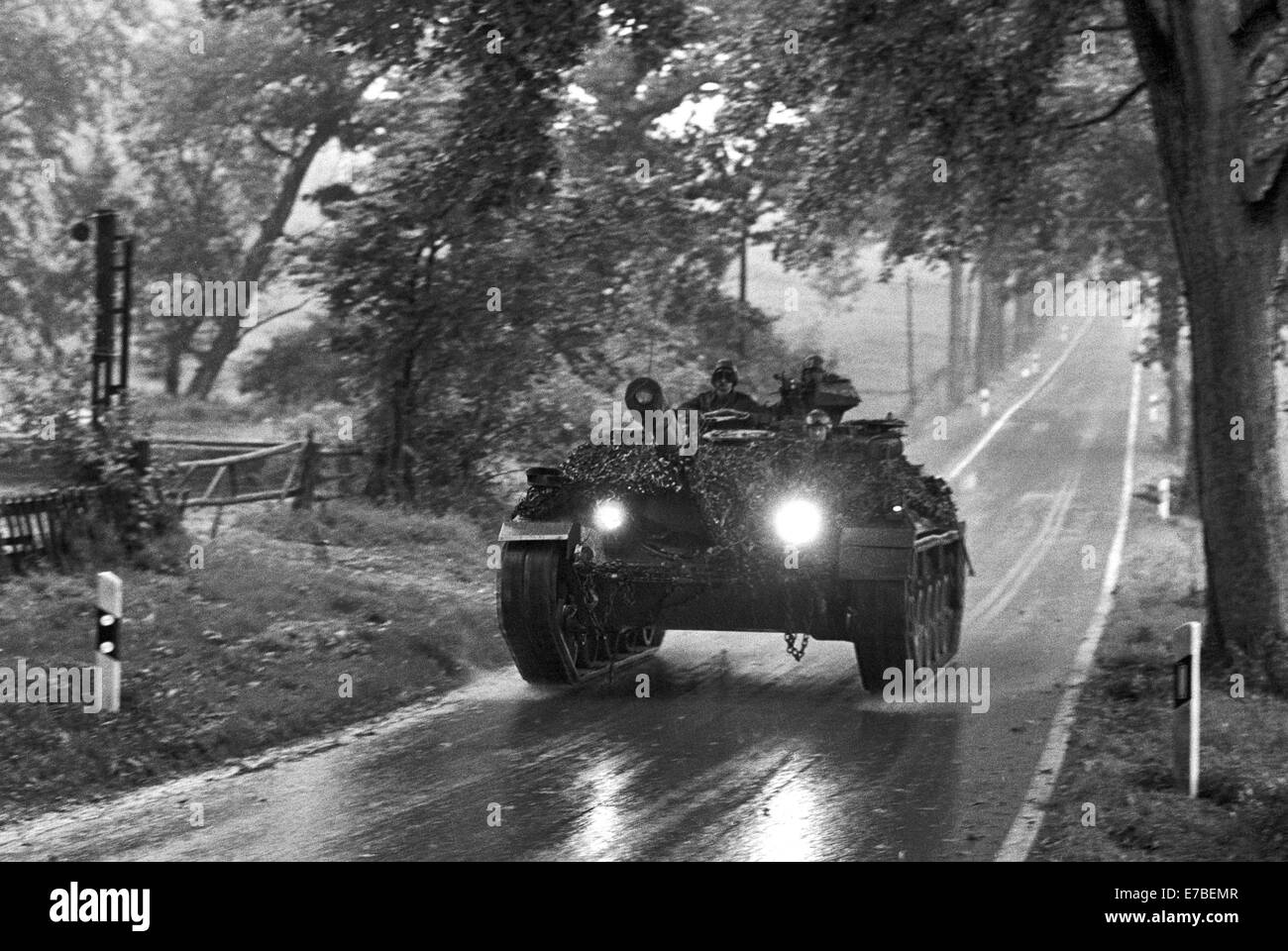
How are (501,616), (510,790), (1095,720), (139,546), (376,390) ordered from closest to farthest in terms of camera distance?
(510,790) < (1095,720) < (501,616) < (139,546) < (376,390)

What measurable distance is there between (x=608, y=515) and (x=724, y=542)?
113 cm

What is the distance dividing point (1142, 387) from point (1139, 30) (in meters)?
49.9

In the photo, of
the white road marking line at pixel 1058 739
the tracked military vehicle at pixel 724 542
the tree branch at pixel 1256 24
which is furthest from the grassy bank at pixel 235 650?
the tree branch at pixel 1256 24

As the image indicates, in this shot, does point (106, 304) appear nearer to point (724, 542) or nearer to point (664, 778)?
point (724, 542)

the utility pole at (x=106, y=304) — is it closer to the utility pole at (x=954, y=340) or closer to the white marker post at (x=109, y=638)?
the white marker post at (x=109, y=638)

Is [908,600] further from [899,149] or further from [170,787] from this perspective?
[899,149]

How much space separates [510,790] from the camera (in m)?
9.44

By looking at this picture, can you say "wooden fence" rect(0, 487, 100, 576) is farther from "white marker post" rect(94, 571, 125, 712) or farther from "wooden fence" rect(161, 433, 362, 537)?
"white marker post" rect(94, 571, 125, 712)

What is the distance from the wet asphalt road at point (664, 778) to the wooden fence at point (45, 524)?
3.81 meters

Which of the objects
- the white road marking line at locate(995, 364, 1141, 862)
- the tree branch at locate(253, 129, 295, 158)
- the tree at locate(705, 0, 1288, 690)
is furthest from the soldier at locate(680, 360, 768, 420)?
the tree branch at locate(253, 129, 295, 158)

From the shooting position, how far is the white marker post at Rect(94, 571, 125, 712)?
10.5 metres

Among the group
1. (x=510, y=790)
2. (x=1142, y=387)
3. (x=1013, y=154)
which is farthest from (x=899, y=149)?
(x=1142, y=387)

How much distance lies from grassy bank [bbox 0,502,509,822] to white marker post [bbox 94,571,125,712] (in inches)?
6.0

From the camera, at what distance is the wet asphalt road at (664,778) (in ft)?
26.9
